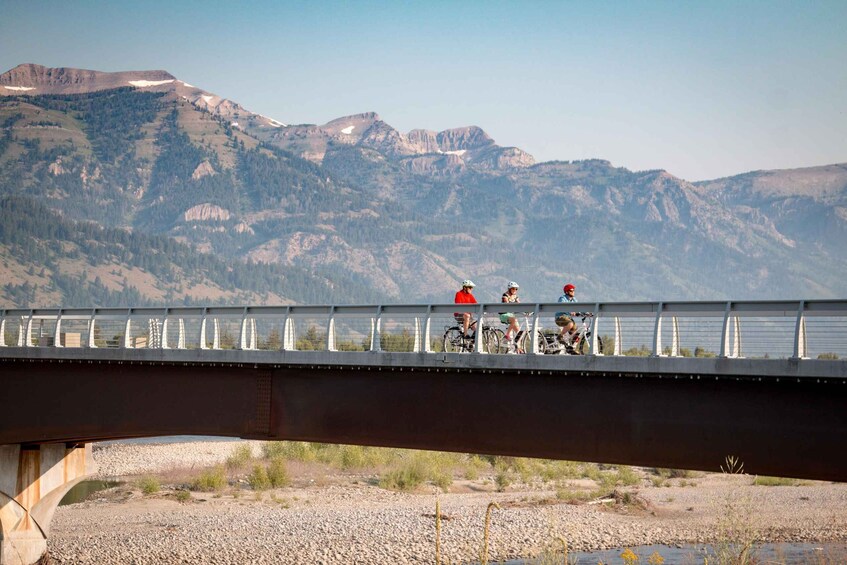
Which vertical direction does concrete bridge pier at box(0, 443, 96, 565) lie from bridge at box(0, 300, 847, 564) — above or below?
below

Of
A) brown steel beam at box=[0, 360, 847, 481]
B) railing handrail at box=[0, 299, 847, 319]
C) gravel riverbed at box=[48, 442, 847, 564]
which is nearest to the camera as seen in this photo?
brown steel beam at box=[0, 360, 847, 481]

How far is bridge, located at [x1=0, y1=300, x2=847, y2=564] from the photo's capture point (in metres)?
21.3

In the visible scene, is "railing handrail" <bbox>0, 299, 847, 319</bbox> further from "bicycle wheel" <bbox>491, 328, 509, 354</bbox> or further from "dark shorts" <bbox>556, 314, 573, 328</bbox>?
"bicycle wheel" <bbox>491, 328, 509, 354</bbox>

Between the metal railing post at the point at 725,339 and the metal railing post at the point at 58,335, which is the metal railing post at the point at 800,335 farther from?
the metal railing post at the point at 58,335

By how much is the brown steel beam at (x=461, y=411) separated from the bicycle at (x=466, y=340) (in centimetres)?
172

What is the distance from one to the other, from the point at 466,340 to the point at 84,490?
40.2 meters

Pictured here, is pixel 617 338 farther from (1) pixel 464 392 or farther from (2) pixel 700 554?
(2) pixel 700 554

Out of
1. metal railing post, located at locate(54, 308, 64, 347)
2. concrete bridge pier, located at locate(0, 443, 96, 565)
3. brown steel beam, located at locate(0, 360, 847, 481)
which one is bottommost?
concrete bridge pier, located at locate(0, 443, 96, 565)

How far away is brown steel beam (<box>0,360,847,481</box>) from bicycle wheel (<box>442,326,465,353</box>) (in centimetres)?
168

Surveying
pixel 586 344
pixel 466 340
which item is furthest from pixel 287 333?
pixel 586 344

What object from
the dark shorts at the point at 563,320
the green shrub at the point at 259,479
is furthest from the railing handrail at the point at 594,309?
the green shrub at the point at 259,479

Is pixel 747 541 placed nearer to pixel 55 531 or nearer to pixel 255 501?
pixel 55 531

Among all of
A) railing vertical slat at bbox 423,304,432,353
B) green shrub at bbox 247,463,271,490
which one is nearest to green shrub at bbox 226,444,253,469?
green shrub at bbox 247,463,271,490

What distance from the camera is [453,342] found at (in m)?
27.9
